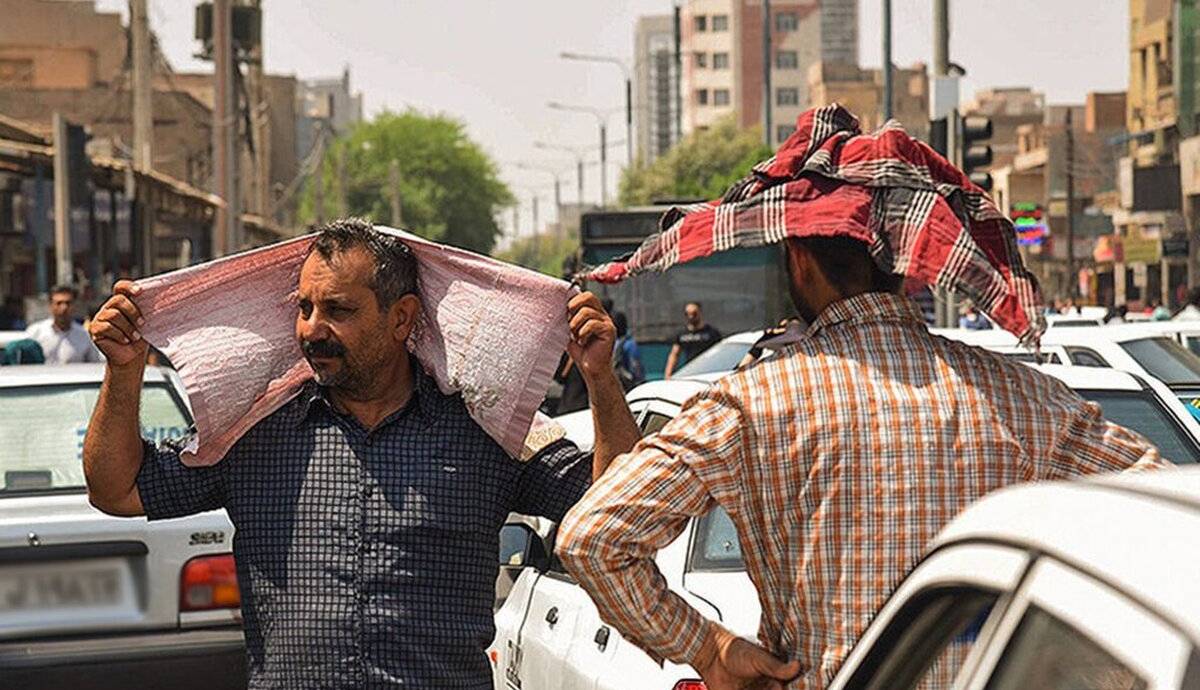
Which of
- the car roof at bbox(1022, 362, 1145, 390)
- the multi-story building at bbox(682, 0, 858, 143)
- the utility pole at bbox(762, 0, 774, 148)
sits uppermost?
the multi-story building at bbox(682, 0, 858, 143)

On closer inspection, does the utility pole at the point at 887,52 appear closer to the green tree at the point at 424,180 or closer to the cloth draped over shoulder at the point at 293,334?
the cloth draped over shoulder at the point at 293,334

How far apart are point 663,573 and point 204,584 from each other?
326cm

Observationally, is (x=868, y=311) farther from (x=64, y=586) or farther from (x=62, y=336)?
(x=62, y=336)

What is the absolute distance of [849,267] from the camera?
140 inches

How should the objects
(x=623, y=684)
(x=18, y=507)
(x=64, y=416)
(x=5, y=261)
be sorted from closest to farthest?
(x=623, y=684) < (x=18, y=507) < (x=64, y=416) < (x=5, y=261)

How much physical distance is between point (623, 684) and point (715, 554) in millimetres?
451

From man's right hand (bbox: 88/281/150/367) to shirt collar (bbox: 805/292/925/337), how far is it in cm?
134

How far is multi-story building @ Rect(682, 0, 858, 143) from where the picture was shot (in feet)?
553

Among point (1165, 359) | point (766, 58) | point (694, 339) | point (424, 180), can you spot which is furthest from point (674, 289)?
point (424, 180)

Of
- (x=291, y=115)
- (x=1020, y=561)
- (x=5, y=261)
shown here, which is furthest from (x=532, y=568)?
(x=291, y=115)

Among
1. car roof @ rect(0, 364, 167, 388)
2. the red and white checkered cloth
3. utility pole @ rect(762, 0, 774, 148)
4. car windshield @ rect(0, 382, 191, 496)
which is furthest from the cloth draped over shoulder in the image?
utility pole @ rect(762, 0, 774, 148)

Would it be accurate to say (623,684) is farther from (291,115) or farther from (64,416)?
(291,115)

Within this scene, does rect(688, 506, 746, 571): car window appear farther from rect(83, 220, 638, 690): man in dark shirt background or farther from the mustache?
the mustache

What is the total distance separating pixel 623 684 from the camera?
5.38m
